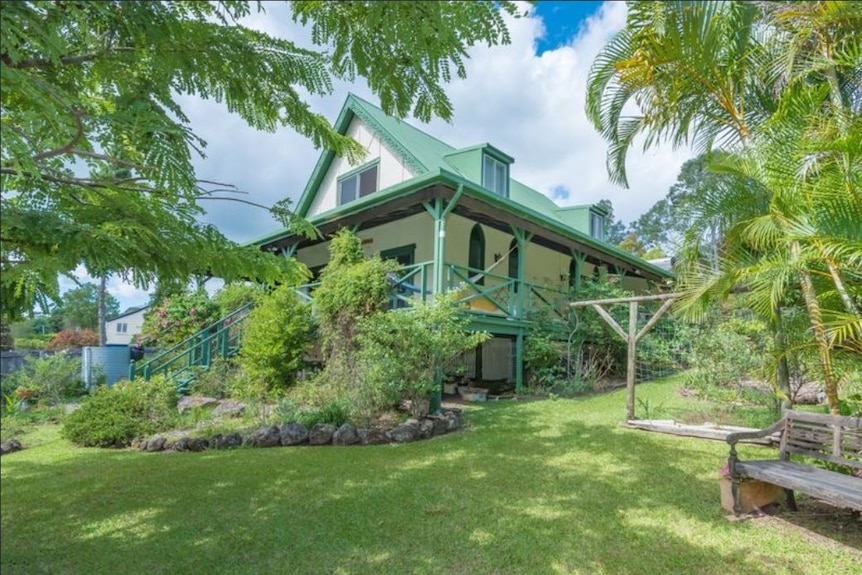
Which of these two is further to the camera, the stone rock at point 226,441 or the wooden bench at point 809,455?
the stone rock at point 226,441

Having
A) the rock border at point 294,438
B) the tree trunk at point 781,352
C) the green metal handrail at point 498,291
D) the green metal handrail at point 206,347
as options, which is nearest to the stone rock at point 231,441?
the rock border at point 294,438

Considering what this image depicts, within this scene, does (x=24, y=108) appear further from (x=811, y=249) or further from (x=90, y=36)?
(x=811, y=249)

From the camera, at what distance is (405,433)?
7246 mm

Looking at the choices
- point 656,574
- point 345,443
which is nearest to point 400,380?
point 345,443

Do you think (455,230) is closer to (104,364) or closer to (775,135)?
(775,135)

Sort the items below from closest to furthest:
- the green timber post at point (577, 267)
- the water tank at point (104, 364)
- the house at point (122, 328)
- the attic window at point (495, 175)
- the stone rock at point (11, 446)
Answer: the stone rock at point (11, 446), the water tank at point (104, 364), the attic window at point (495, 175), the green timber post at point (577, 267), the house at point (122, 328)

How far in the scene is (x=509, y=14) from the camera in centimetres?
181

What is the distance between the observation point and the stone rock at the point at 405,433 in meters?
7.20

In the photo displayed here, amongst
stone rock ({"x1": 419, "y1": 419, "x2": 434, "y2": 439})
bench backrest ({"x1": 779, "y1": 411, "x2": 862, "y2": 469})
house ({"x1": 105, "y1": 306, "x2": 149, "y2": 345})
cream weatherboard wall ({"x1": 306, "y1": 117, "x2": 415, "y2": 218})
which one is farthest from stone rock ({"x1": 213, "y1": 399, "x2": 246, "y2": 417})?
house ({"x1": 105, "y1": 306, "x2": 149, "y2": 345})

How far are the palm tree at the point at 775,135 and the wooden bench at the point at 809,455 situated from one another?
0.52 m

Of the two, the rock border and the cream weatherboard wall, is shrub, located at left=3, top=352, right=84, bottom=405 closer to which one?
the rock border

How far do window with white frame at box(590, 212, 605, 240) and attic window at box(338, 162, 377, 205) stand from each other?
8540 mm

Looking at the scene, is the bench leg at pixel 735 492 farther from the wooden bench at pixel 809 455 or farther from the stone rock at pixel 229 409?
the stone rock at pixel 229 409

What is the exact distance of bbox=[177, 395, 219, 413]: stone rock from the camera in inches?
372
